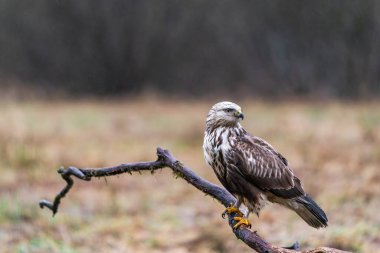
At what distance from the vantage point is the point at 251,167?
18.9 ft

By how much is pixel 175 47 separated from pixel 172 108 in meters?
5.95

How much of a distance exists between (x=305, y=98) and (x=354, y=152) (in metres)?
12.3

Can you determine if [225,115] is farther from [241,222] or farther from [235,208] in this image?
[241,222]

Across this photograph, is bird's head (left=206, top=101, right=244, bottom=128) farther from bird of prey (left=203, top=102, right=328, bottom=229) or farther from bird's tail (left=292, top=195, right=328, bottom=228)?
bird's tail (left=292, top=195, right=328, bottom=228)

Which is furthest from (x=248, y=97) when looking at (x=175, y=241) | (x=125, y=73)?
(x=175, y=241)

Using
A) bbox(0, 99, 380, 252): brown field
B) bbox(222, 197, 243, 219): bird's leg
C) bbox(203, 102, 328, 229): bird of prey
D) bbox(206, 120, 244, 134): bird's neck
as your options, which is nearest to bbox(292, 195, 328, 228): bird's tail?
bbox(203, 102, 328, 229): bird of prey

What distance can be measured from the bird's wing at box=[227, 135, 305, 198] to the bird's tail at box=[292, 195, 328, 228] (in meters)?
0.06

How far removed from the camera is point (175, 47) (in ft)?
93.1

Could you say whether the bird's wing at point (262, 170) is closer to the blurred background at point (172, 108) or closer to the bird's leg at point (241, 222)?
the bird's leg at point (241, 222)

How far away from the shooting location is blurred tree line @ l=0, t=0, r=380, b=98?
26078mm

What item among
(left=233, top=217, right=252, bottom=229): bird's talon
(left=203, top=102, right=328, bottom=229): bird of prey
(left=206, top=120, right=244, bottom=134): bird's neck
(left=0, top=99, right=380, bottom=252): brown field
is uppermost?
(left=0, top=99, right=380, bottom=252): brown field

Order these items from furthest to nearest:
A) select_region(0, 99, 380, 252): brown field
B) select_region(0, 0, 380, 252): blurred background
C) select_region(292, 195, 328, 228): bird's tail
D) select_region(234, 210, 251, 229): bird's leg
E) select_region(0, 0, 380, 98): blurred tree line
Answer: select_region(0, 0, 380, 98): blurred tree line
select_region(0, 0, 380, 252): blurred background
select_region(0, 99, 380, 252): brown field
select_region(292, 195, 328, 228): bird's tail
select_region(234, 210, 251, 229): bird's leg

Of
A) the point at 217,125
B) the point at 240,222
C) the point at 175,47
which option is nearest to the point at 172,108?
the point at 175,47

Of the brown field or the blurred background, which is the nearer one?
the brown field
